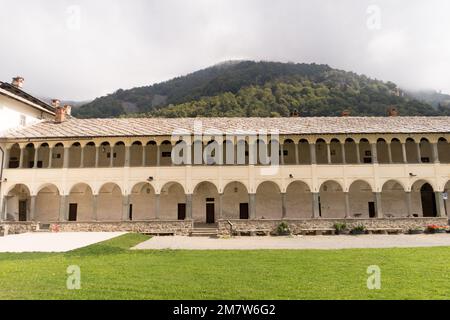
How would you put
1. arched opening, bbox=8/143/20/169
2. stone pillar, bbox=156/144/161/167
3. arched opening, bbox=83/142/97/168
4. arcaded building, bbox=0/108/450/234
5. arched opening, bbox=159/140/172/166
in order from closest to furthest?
1. arcaded building, bbox=0/108/450/234
2. stone pillar, bbox=156/144/161/167
3. arched opening, bbox=8/143/20/169
4. arched opening, bbox=159/140/172/166
5. arched opening, bbox=83/142/97/168

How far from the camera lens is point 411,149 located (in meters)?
28.2

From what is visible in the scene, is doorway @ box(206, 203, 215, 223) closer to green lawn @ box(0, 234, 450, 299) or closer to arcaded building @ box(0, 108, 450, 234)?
arcaded building @ box(0, 108, 450, 234)

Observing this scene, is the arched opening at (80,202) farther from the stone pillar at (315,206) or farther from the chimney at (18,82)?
the stone pillar at (315,206)

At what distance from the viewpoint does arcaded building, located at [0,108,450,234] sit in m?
25.3

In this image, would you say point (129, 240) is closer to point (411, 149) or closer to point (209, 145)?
point (209, 145)

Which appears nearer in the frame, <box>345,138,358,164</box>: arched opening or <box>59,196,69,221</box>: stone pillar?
<box>59,196,69,221</box>: stone pillar

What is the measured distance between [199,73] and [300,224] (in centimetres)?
10153

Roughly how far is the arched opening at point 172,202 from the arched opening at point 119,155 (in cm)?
427

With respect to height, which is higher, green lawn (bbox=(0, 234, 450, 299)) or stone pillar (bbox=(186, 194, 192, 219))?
stone pillar (bbox=(186, 194, 192, 219))

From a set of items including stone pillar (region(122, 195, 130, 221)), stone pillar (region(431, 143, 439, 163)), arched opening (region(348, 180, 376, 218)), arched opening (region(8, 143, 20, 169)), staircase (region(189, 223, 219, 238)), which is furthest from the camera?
arched opening (region(348, 180, 376, 218))

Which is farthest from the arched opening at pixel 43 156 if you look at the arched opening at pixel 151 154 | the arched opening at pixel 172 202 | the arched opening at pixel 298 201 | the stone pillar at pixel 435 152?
the stone pillar at pixel 435 152

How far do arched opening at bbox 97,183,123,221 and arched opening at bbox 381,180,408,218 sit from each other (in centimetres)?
2281

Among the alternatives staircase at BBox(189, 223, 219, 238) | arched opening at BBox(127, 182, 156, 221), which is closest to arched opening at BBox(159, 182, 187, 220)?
arched opening at BBox(127, 182, 156, 221)
